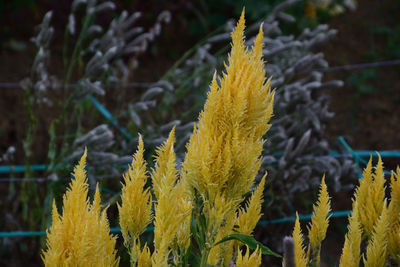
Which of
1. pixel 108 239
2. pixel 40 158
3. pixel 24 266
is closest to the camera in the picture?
pixel 108 239

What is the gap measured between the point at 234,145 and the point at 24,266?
1.94 metres

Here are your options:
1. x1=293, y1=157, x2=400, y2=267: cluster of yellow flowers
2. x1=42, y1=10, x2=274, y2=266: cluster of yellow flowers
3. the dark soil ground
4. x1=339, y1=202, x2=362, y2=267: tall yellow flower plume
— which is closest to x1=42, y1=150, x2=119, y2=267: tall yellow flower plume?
x1=42, y1=10, x2=274, y2=266: cluster of yellow flowers

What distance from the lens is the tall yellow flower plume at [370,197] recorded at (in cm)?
116

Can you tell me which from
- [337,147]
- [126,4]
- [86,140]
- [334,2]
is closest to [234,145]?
[86,140]

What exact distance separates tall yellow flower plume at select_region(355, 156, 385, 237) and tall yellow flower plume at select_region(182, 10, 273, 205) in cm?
34

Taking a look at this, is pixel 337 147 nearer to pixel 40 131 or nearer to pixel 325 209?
pixel 40 131

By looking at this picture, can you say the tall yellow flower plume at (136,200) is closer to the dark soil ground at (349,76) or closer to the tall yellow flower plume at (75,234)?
the tall yellow flower plume at (75,234)

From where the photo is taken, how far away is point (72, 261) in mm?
934

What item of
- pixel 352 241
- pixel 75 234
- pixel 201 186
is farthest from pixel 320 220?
pixel 75 234

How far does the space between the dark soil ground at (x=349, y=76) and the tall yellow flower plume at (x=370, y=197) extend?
6.94 ft

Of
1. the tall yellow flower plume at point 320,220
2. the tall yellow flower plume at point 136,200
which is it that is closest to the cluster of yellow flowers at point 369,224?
the tall yellow flower plume at point 320,220

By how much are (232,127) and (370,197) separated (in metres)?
0.42

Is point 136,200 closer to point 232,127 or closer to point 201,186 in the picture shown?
point 201,186

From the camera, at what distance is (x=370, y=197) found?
1.17 metres
